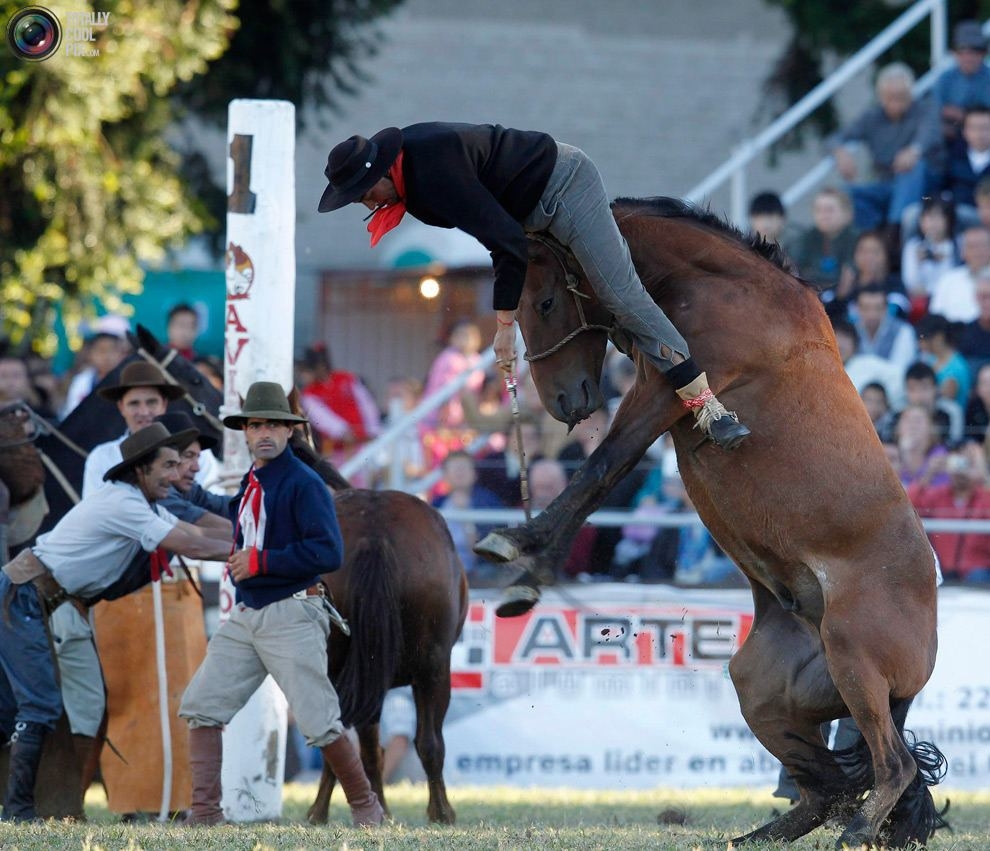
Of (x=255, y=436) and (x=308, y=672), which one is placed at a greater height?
(x=255, y=436)

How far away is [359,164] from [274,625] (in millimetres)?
2301

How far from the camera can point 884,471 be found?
6.61 meters

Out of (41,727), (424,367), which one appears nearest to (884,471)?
(41,727)

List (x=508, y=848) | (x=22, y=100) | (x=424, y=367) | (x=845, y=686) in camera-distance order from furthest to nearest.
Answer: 1. (x=424, y=367)
2. (x=22, y=100)
3. (x=845, y=686)
4. (x=508, y=848)

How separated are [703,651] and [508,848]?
5051mm

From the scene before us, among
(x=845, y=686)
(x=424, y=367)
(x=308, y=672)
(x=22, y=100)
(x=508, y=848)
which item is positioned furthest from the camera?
(x=424, y=367)

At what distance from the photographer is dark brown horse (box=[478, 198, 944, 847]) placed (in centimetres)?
638

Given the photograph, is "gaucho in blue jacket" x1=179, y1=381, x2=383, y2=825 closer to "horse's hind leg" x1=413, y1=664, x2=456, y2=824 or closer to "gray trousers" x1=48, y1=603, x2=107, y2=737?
"horse's hind leg" x1=413, y1=664, x2=456, y2=824

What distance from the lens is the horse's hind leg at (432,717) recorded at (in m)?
8.33

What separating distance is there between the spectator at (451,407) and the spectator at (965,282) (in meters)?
3.75

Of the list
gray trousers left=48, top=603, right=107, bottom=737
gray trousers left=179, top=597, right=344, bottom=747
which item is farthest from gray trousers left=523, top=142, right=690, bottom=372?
gray trousers left=48, top=603, right=107, bottom=737

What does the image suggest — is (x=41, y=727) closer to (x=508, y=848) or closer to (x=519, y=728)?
(x=508, y=848)

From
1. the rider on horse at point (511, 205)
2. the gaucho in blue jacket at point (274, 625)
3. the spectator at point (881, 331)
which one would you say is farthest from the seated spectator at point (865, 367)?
the rider on horse at point (511, 205)

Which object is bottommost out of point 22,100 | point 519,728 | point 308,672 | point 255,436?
point 519,728
